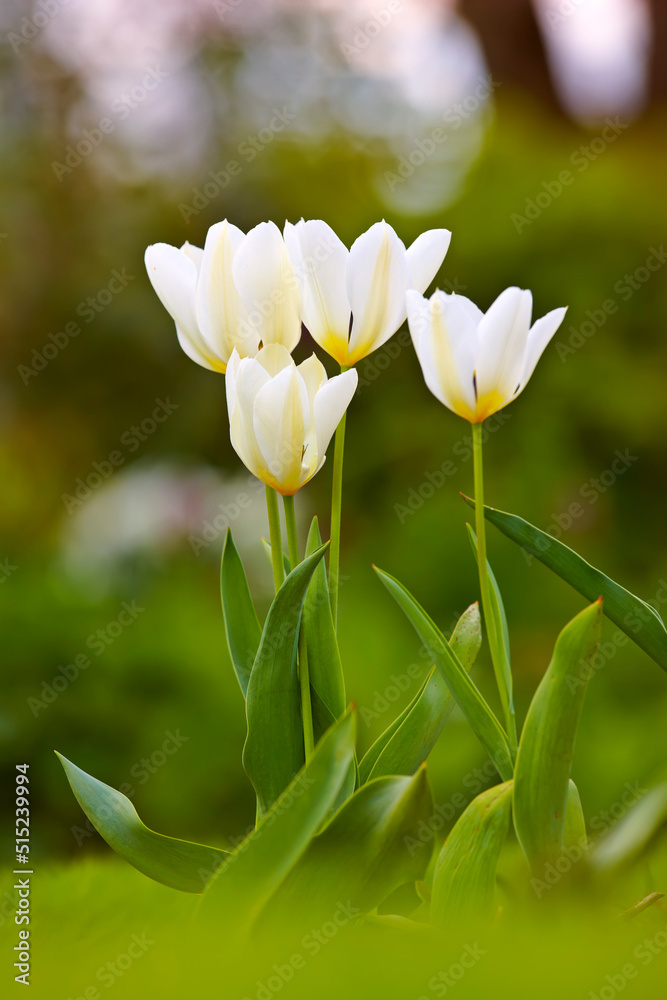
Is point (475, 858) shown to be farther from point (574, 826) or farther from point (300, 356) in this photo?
point (300, 356)

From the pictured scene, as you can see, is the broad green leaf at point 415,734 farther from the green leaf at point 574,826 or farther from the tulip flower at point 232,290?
the tulip flower at point 232,290

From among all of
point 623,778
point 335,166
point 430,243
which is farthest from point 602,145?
point 430,243

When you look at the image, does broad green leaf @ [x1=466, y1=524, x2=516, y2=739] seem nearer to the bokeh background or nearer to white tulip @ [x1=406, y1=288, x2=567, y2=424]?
white tulip @ [x1=406, y1=288, x2=567, y2=424]

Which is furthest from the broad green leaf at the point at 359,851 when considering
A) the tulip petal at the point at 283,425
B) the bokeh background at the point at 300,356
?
the bokeh background at the point at 300,356

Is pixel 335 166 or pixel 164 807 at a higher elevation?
pixel 335 166

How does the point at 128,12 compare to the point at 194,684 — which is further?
the point at 128,12

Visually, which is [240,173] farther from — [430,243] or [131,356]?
[430,243]

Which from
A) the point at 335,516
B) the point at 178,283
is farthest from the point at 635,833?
the point at 178,283
